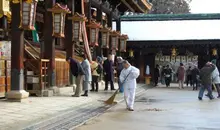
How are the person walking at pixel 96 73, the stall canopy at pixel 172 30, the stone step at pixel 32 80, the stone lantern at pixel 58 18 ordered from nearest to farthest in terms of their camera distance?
the stone step at pixel 32 80, the stone lantern at pixel 58 18, the person walking at pixel 96 73, the stall canopy at pixel 172 30

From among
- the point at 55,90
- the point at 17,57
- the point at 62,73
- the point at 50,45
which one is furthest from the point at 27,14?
the point at 62,73

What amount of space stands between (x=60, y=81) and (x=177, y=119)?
788 centimetres

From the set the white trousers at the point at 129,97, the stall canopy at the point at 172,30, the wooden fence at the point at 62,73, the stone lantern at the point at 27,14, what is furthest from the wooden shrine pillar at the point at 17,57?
the stall canopy at the point at 172,30

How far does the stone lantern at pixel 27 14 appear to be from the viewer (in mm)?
13086

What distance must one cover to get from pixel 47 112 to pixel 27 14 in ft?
11.8

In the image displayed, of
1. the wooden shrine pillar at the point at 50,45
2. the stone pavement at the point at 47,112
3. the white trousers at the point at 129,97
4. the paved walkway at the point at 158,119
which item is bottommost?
the paved walkway at the point at 158,119

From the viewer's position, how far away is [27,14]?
13141 millimetres

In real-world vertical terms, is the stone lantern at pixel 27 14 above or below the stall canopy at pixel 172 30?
below

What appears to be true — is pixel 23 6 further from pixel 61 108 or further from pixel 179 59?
pixel 179 59

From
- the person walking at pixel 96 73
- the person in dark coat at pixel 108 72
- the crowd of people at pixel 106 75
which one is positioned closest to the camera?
the crowd of people at pixel 106 75

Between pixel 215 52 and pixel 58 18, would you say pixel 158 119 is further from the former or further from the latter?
pixel 215 52

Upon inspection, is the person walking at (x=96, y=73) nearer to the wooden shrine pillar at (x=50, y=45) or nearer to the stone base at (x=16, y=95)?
the wooden shrine pillar at (x=50, y=45)

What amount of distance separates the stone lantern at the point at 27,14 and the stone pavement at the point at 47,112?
7.91ft

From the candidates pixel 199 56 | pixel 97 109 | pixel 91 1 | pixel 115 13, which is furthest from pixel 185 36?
pixel 97 109
